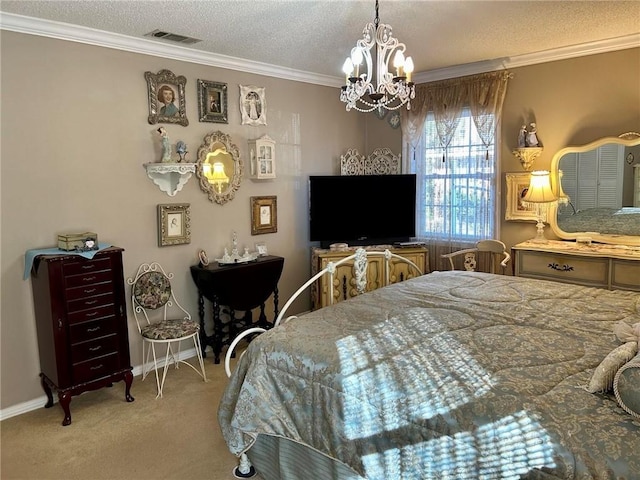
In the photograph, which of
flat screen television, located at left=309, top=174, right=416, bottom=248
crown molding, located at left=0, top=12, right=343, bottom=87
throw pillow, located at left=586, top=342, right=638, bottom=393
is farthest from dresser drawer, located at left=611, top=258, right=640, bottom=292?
crown molding, located at left=0, top=12, right=343, bottom=87

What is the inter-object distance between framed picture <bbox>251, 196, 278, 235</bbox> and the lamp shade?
2220mm

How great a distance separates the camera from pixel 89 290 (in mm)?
3102

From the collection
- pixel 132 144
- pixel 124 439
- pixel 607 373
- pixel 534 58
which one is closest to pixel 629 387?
pixel 607 373

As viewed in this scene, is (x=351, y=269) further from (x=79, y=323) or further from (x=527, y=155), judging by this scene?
(x=79, y=323)

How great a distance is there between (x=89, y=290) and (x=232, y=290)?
1.13 metres

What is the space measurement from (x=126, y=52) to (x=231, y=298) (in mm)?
1978

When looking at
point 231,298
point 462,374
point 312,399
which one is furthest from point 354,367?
point 231,298

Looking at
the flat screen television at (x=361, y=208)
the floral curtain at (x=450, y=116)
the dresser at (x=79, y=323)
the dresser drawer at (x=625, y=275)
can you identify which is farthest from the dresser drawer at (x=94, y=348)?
the dresser drawer at (x=625, y=275)

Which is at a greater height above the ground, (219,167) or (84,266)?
(219,167)

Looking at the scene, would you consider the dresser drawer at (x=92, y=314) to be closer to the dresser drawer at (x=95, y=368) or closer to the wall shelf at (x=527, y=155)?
the dresser drawer at (x=95, y=368)

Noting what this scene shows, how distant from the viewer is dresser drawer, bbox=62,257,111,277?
9.85 feet

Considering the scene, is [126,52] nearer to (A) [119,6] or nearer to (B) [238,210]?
(A) [119,6]

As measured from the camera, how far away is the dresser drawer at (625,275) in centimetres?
342

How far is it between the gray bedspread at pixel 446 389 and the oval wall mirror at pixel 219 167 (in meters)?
1.96
